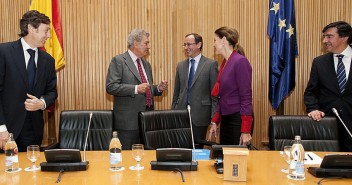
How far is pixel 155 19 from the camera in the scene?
474 cm

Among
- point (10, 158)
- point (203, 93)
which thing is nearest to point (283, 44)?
point (203, 93)

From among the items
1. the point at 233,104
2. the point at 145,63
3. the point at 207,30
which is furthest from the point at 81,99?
the point at 233,104

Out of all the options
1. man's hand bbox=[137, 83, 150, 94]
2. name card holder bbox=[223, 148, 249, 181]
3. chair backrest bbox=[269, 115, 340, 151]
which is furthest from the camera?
man's hand bbox=[137, 83, 150, 94]

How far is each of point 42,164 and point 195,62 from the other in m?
2.39

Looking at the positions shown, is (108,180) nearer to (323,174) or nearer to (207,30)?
(323,174)

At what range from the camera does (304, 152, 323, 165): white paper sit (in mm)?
2367

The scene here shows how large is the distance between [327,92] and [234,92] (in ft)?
3.39

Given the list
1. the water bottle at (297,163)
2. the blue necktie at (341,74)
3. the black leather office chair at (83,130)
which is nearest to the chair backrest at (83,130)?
the black leather office chair at (83,130)

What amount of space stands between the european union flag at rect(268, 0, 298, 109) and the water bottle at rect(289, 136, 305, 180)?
247cm

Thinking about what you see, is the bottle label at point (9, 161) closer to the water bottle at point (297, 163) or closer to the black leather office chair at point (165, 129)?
the black leather office chair at point (165, 129)

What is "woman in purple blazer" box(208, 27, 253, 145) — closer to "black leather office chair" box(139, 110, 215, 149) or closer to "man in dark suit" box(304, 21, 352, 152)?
"black leather office chair" box(139, 110, 215, 149)

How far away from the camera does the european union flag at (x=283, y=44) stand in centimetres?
445

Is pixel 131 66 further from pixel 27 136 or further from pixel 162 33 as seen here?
pixel 27 136

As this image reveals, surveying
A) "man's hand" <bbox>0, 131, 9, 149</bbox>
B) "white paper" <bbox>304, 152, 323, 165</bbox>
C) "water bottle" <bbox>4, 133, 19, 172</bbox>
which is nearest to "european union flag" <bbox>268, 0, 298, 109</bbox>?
"white paper" <bbox>304, 152, 323, 165</bbox>
